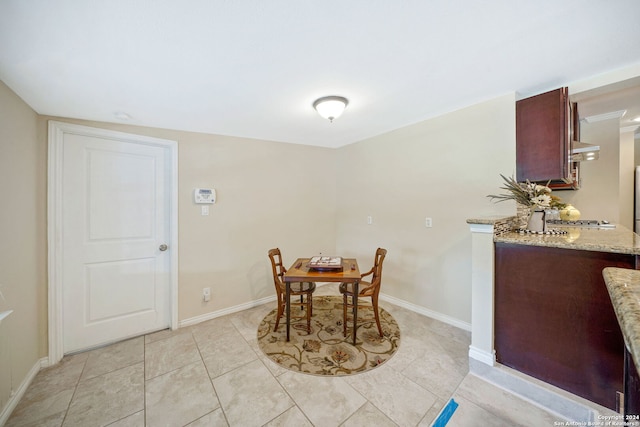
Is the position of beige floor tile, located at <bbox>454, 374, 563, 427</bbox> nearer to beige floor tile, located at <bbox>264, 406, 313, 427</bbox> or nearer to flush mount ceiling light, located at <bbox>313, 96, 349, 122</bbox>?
beige floor tile, located at <bbox>264, 406, 313, 427</bbox>

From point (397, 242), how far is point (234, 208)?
212 cm

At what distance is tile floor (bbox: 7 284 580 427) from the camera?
1446mm

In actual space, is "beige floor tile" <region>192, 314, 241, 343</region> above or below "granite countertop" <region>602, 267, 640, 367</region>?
below

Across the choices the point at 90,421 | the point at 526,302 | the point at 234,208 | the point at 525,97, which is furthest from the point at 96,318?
the point at 525,97

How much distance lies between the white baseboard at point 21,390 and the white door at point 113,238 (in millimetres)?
174

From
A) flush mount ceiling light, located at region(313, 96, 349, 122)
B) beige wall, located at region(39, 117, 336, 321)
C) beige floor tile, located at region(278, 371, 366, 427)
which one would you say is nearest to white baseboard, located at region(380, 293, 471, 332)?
beige wall, located at region(39, 117, 336, 321)

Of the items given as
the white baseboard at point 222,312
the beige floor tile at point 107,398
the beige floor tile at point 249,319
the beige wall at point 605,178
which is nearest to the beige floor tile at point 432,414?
the beige floor tile at point 249,319

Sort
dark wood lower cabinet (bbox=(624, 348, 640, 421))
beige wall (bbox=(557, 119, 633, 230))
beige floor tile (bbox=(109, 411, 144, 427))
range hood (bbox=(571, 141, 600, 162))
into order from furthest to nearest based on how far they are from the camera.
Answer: beige wall (bbox=(557, 119, 633, 230)) → range hood (bbox=(571, 141, 600, 162)) → beige floor tile (bbox=(109, 411, 144, 427)) → dark wood lower cabinet (bbox=(624, 348, 640, 421))

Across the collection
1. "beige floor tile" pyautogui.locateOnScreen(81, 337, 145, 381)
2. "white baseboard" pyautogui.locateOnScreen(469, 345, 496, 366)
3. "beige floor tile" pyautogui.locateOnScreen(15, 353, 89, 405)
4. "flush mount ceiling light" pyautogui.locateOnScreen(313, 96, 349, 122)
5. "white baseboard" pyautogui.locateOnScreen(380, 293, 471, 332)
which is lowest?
"beige floor tile" pyautogui.locateOnScreen(15, 353, 89, 405)

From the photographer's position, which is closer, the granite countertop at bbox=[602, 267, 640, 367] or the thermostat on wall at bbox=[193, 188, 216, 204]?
the granite countertop at bbox=[602, 267, 640, 367]

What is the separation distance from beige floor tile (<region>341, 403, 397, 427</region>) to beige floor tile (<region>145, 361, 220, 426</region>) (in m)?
0.90

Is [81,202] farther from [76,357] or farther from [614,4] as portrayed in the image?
[614,4]

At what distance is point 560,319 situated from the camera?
4.80 feet

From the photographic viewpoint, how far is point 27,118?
5.98ft
